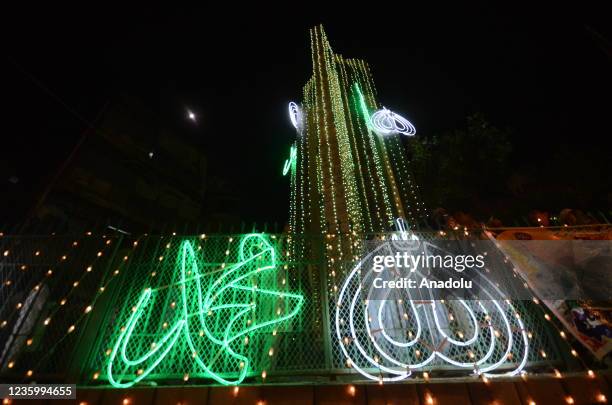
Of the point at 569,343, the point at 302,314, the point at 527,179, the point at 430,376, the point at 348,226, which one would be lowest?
the point at 430,376

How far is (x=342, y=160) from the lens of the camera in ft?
25.5

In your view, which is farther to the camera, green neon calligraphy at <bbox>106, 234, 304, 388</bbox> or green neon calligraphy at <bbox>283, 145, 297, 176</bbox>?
green neon calligraphy at <bbox>283, 145, 297, 176</bbox>

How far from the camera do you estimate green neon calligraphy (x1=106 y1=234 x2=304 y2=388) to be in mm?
3229

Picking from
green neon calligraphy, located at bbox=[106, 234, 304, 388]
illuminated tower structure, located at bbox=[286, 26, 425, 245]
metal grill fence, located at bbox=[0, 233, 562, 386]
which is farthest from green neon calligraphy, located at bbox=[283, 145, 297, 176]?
green neon calligraphy, located at bbox=[106, 234, 304, 388]

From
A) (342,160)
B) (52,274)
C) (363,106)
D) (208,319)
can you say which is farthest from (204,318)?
(363,106)

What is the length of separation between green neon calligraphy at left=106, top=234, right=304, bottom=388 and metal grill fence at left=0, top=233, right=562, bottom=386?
1 cm

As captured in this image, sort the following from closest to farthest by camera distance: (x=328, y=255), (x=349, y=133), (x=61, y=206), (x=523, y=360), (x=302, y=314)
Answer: (x=523, y=360) → (x=302, y=314) → (x=328, y=255) → (x=349, y=133) → (x=61, y=206)

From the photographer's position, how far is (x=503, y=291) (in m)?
3.62

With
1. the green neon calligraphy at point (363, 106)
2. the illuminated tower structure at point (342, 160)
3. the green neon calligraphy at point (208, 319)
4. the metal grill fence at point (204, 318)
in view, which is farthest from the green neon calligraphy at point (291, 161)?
the green neon calligraphy at point (208, 319)

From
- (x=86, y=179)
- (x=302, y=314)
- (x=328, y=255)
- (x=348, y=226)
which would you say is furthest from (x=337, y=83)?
(x=86, y=179)

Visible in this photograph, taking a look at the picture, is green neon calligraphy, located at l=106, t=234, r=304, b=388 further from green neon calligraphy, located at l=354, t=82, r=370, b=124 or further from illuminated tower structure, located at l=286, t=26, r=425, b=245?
green neon calligraphy, located at l=354, t=82, r=370, b=124

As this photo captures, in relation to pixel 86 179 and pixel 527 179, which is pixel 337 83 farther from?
pixel 86 179

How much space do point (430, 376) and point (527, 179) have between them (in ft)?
40.3

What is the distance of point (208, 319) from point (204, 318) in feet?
0.26
